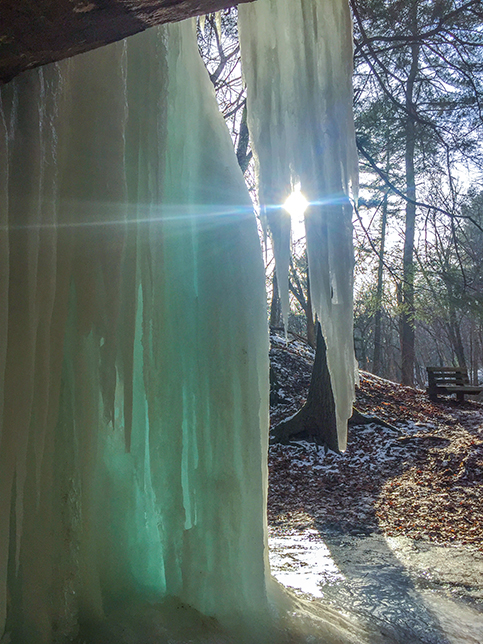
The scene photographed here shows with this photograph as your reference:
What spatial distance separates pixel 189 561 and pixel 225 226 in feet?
4.67

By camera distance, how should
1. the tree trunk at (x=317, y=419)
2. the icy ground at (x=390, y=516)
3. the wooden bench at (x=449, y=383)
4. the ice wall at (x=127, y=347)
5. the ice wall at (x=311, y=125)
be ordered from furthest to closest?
the wooden bench at (x=449, y=383), the tree trunk at (x=317, y=419), the icy ground at (x=390, y=516), the ice wall at (x=311, y=125), the ice wall at (x=127, y=347)

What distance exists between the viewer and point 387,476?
20.2 feet

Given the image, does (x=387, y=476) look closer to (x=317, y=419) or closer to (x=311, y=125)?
(x=317, y=419)

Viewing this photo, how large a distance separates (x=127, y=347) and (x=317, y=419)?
5874 mm

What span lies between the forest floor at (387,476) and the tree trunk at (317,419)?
0.19 m

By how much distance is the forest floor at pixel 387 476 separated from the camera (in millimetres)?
4535

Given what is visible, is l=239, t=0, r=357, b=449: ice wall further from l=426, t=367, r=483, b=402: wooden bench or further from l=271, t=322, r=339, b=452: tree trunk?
l=426, t=367, r=483, b=402: wooden bench

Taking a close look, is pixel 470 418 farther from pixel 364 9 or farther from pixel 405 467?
pixel 364 9

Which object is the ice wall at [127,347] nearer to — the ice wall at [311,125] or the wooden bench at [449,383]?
the ice wall at [311,125]

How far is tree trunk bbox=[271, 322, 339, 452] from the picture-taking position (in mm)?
7082

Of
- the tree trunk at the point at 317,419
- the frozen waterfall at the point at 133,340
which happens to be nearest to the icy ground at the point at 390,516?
the tree trunk at the point at 317,419

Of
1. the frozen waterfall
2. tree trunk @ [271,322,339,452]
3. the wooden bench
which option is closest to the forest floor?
tree trunk @ [271,322,339,452]

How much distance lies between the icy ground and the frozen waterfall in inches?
25.7

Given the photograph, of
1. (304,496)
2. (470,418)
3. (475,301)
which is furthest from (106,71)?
(470,418)
